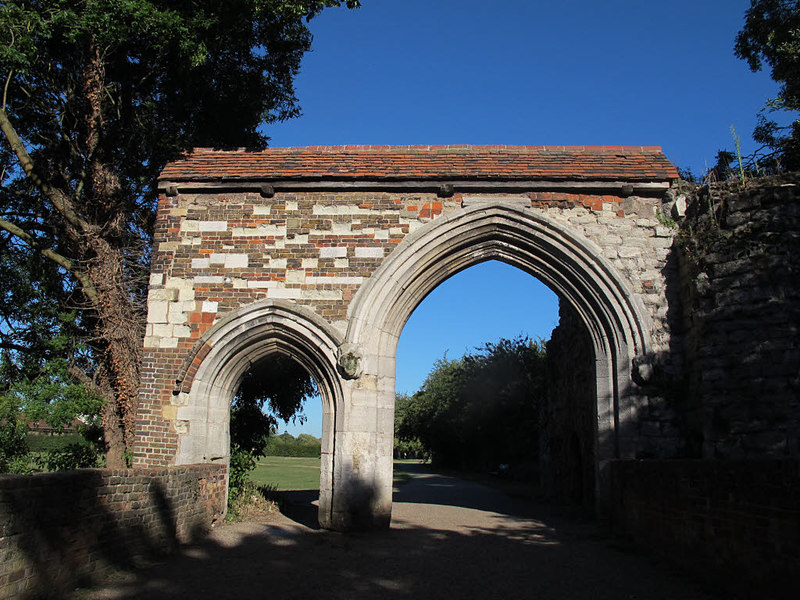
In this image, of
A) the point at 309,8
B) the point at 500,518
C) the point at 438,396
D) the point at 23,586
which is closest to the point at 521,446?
the point at 438,396

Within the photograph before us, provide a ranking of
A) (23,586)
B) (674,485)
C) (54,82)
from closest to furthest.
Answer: (23,586)
(674,485)
(54,82)

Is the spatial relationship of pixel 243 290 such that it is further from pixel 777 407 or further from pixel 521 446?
pixel 521 446

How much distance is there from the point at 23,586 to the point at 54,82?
397 inches

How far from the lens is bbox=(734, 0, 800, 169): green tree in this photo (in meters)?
14.2

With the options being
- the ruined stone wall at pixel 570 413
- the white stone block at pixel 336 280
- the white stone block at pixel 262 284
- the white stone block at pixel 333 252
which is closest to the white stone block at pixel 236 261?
the white stone block at pixel 262 284

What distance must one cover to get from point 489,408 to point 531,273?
16.5 meters

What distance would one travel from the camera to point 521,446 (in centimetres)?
2359

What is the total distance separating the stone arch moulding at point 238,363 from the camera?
862 cm

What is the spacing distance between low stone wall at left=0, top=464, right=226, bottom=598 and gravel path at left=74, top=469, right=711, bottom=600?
0.23 m

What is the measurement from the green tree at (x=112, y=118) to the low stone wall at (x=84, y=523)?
11.3 feet

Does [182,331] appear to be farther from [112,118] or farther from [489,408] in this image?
[489,408]

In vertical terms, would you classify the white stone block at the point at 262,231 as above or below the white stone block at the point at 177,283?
above

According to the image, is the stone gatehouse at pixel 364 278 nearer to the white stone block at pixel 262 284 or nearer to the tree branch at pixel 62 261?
the white stone block at pixel 262 284

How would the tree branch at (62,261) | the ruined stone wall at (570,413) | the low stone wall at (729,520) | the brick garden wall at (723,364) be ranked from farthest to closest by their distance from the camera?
the ruined stone wall at (570,413), the tree branch at (62,261), the brick garden wall at (723,364), the low stone wall at (729,520)
